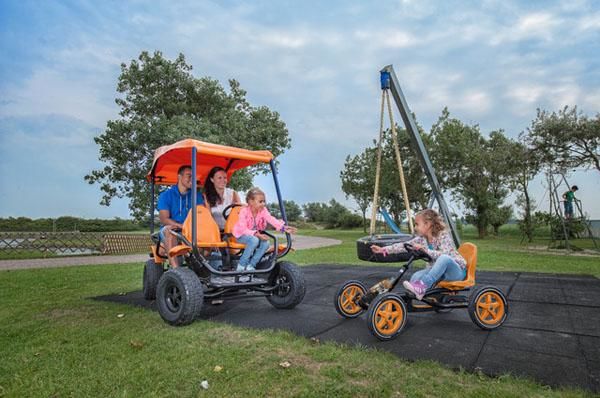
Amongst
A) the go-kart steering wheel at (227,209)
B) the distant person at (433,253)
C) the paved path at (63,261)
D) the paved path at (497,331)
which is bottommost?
the paved path at (497,331)

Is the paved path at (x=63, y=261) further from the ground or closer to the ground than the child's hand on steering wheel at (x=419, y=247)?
closer to the ground

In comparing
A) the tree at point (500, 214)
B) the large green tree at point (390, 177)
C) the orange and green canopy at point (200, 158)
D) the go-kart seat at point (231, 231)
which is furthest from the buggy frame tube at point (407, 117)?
the tree at point (500, 214)

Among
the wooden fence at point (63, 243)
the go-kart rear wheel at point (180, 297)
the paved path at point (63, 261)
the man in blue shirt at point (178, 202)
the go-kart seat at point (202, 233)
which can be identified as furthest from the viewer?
the wooden fence at point (63, 243)

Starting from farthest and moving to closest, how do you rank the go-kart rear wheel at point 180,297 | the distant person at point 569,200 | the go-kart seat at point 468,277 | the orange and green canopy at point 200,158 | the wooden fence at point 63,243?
the wooden fence at point 63,243
the distant person at point 569,200
the orange and green canopy at point 200,158
the go-kart rear wheel at point 180,297
the go-kart seat at point 468,277

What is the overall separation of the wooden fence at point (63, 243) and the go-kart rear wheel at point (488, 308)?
16747 mm

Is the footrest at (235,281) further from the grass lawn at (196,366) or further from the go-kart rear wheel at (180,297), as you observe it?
the grass lawn at (196,366)

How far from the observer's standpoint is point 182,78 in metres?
21.4

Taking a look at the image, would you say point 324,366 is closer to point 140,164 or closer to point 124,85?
point 140,164

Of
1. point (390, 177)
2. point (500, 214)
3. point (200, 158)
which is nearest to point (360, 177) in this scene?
point (390, 177)

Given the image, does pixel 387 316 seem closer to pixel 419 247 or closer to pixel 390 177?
pixel 419 247

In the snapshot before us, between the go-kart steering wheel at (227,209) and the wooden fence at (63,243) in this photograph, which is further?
the wooden fence at (63,243)

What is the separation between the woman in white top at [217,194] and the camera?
5.29 metres

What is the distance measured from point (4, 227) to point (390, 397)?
135 feet

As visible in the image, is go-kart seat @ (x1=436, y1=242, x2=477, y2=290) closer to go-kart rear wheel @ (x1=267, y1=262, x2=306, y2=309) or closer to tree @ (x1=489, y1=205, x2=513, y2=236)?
go-kart rear wheel @ (x1=267, y1=262, x2=306, y2=309)
